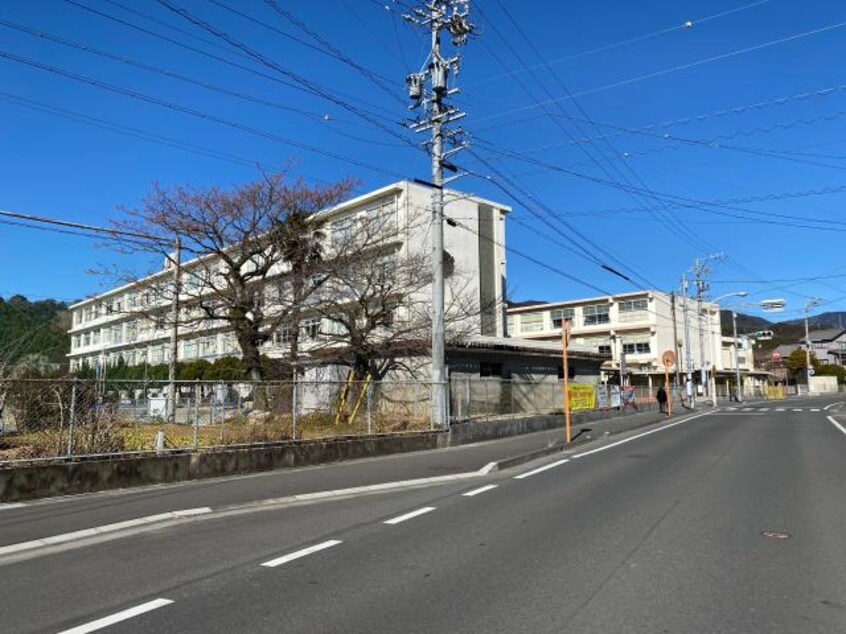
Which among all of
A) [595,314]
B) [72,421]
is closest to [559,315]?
[595,314]

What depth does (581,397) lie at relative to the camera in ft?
108

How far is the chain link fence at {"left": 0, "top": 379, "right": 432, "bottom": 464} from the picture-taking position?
1199 centimetres

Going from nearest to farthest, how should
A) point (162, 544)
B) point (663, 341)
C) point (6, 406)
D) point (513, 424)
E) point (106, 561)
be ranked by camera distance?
point (106, 561) < point (162, 544) < point (6, 406) < point (513, 424) < point (663, 341)

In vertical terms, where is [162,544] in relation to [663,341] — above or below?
below

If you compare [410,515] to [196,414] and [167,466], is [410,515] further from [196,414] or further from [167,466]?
[196,414]

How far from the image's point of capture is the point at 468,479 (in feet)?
45.0

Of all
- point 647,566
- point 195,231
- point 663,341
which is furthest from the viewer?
point 663,341

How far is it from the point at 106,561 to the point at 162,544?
83 centimetres

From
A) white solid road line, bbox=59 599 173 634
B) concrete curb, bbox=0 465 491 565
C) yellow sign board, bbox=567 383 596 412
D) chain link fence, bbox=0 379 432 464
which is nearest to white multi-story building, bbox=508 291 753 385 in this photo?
yellow sign board, bbox=567 383 596 412

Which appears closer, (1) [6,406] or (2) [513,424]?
(1) [6,406]

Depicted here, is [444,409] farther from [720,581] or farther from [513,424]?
[720,581]

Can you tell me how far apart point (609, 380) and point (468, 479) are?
194 feet

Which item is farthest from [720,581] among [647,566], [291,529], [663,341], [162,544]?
[663,341]

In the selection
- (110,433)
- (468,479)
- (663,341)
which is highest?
(663,341)
